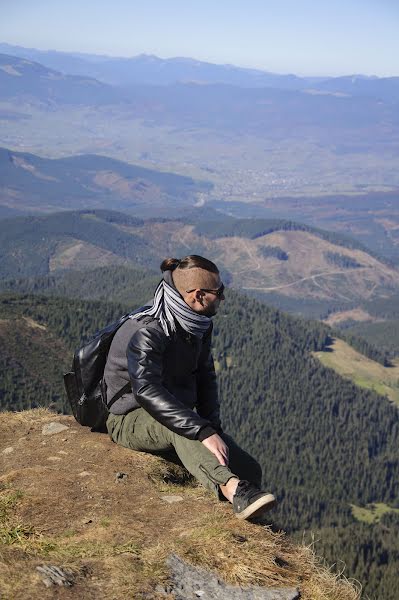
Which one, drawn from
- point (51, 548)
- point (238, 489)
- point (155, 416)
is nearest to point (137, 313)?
point (155, 416)

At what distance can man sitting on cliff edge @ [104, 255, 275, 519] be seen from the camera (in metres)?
15.0

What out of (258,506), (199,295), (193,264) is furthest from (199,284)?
(258,506)

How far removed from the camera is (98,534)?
12625 millimetres

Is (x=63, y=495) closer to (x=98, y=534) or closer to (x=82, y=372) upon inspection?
(x=98, y=534)

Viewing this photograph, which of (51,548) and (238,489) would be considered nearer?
(51,548)

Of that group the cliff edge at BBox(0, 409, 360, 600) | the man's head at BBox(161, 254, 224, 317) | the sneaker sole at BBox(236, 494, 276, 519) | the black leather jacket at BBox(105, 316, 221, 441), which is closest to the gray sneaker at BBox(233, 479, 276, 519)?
the sneaker sole at BBox(236, 494, 276, 519)

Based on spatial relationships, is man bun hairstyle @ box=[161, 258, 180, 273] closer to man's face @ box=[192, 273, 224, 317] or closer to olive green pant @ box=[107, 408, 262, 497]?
man's face @ box=[192, 273, 224, 317]

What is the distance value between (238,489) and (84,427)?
6.90 m

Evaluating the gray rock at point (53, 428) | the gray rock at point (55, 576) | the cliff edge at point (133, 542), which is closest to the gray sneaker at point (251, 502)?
the cliff edge at point (133, 542)

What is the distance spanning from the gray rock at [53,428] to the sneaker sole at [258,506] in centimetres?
750

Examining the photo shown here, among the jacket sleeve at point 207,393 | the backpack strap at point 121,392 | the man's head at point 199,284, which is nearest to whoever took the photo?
the man's head at point 199,284

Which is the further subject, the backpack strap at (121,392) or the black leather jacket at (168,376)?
the backpack strap at (121,392)

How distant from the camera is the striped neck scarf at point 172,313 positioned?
15617 millimetres

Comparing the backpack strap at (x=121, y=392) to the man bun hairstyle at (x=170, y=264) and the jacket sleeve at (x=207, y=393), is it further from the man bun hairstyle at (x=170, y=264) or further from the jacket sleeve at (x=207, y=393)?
the man bun hairstyle at (x=170, y=264)
